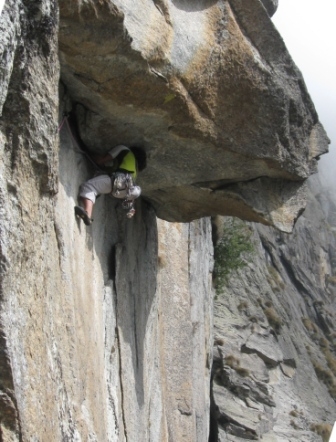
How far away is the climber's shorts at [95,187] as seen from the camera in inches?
338

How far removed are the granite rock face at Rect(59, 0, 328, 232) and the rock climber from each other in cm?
14

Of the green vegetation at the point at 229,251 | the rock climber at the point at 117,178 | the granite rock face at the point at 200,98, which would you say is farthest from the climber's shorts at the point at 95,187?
the green vegetation at the point at 229,251

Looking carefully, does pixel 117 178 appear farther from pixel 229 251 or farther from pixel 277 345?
pixel 277 345

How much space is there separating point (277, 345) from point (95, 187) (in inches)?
718

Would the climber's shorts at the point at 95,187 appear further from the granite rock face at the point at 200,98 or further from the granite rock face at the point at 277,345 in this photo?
the granite rock face at the point at 277,345

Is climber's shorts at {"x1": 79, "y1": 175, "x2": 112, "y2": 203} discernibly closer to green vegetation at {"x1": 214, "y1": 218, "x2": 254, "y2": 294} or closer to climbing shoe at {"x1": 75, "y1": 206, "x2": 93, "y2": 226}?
climbing shoe at {"x1": 75, "y1": 206, "x2": 93, "y2": 226}

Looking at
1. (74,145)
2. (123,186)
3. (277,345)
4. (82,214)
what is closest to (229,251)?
(277,345)

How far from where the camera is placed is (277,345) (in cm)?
2573

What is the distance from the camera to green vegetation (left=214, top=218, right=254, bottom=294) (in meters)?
25.5

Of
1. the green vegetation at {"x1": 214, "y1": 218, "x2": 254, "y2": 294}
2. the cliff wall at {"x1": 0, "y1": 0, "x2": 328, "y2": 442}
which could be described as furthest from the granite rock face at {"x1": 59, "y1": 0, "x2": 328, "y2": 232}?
the green vegetation at {"x1": 214, "y1": 218, "x2": 254, "y2": 294}

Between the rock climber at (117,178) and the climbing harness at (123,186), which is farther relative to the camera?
the climbing harness at (123,186)

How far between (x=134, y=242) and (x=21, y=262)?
5.62 metres

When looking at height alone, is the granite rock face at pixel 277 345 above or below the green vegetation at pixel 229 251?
below

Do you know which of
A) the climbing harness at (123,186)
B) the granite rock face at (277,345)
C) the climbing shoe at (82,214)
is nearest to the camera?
the climbing shoe at (82,214)
